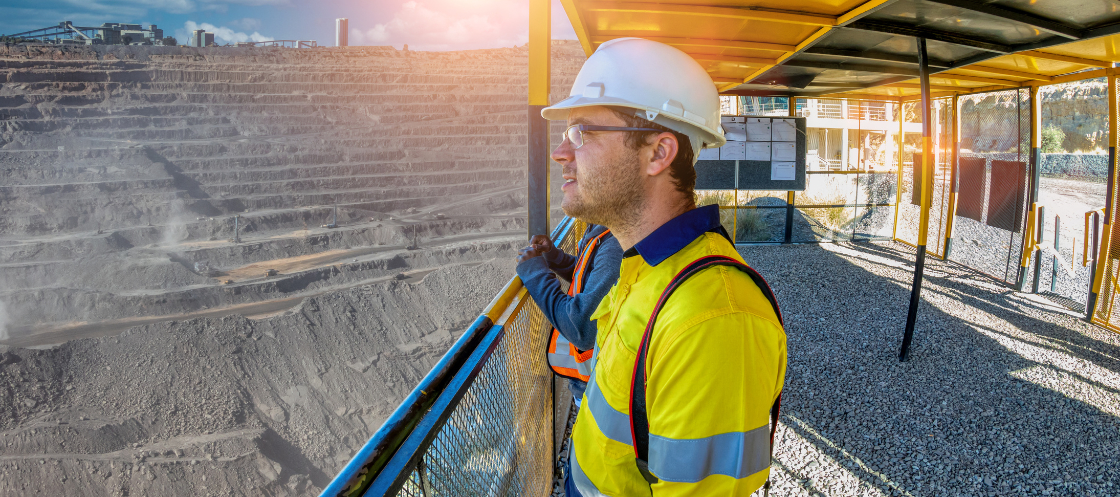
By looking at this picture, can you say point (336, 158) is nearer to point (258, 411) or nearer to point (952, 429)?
point (258, 411)

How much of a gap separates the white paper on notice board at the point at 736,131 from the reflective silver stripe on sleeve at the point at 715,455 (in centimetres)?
889

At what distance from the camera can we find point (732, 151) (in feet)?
30.4

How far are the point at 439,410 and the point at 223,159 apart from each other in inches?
2048

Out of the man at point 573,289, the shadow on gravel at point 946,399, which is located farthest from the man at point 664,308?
the shadow on gravel at point 946,399

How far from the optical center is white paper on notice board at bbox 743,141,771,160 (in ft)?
30.7

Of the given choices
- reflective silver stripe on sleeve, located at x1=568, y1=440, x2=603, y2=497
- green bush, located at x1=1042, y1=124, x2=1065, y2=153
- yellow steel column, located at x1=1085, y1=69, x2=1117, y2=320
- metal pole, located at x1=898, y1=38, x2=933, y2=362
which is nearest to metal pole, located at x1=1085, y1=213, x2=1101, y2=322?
yellow steel column, located at x1=1085, y1=69, x2=1117, y2=320

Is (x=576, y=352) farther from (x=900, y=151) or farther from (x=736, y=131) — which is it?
(x=900, y=151)

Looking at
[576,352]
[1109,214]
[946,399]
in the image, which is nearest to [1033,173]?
[1109,214]

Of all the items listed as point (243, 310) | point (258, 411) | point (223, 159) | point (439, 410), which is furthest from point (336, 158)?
point (439, 410)

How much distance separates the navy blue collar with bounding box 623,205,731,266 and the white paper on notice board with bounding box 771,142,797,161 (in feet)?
29.2

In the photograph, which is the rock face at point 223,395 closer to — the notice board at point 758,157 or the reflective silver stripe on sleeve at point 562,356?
the notice board at point 758,157

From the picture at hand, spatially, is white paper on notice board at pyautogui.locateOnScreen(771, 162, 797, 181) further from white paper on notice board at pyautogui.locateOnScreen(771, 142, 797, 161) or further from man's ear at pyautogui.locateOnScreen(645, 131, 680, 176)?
man's ear at pyautogui.locateOnScreen(645, 131, 680, 176)

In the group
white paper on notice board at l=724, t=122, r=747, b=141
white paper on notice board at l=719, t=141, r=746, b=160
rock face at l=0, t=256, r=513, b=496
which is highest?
white paper on notice board at l=724, t=122, r=747, b=141

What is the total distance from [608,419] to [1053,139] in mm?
46324
